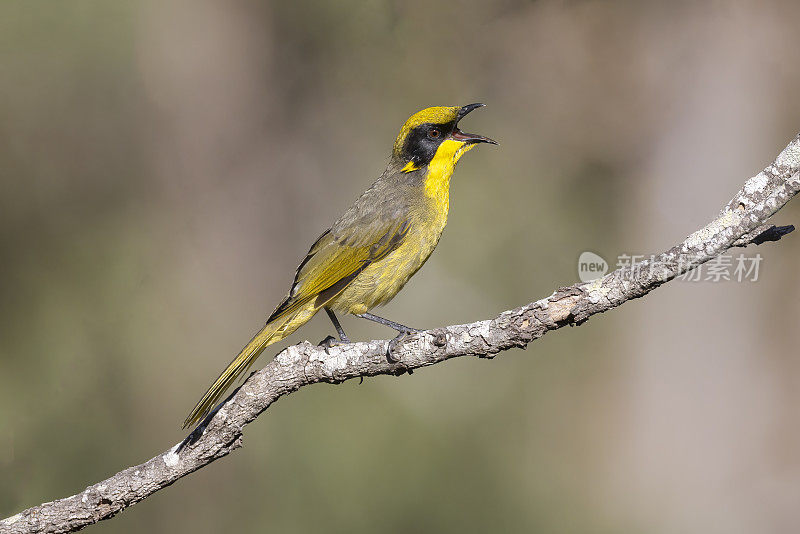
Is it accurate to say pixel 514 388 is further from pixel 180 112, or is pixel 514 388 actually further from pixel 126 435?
pixel 180 112

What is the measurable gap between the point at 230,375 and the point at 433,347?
3.70ft

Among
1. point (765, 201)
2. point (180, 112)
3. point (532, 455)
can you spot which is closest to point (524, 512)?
point (532, 455)

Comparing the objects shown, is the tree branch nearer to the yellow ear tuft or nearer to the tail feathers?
the tail feathers

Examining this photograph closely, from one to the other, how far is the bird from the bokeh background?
176 inches

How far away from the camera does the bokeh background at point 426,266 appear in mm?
9562

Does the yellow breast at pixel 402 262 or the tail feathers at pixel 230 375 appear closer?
the tail feathers at pixel 230 375

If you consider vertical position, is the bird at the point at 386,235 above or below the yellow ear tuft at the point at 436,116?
below

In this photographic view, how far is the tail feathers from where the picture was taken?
4.45m

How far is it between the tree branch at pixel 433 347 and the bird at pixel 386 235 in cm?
62

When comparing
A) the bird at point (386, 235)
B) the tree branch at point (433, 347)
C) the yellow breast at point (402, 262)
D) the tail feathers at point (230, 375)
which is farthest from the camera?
the yellow breast at point (402, 262)

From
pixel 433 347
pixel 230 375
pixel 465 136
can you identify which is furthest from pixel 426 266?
pixel 433 347

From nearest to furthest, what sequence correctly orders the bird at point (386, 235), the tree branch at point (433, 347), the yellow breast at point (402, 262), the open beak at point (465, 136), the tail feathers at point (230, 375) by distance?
the tree branch at point (433, 347), the tail feathers at point (230, 375), the bird at point (386, 235), the yellow breast at point (402, 262), the open beak at point (465, 136)

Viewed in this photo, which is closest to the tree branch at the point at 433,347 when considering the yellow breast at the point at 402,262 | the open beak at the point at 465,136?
the yellow breast at the point at 402,262

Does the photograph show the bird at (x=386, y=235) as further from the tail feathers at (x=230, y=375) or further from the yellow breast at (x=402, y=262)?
the tail feathers at (x=230, y=375)
